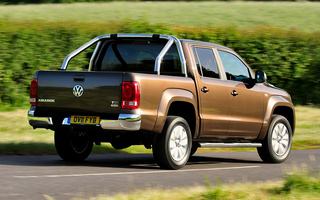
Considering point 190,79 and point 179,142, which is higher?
point 190,79

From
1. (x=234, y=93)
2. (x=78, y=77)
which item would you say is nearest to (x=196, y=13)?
A: (x=234, y=93)

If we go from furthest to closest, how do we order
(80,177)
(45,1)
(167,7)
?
(45,1) → (167,7) → (80,177)

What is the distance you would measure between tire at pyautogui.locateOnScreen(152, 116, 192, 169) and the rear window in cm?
97

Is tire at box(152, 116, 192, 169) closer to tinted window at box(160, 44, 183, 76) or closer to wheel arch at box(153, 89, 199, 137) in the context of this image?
wheel arch at box(153, 89, 199, 137)

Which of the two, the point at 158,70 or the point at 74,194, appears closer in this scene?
the point at 74,194

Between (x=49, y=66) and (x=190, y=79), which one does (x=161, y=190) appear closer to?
(x=190, y=79)

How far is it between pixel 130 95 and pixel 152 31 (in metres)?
9.98

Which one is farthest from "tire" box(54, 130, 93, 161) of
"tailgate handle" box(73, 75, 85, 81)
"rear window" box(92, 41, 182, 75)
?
"tailgate handle" box(73, 75, 85, 81)

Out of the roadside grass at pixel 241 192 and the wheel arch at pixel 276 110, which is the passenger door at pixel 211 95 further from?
the roadside grass at pixel 241 192

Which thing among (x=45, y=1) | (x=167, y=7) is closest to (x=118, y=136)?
(x=167, y=7)

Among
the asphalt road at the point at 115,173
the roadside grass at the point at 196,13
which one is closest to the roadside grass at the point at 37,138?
the asphalt road at the point at 115,173

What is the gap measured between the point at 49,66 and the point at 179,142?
7.86m

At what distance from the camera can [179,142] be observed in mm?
9680

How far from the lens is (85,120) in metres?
9.26
